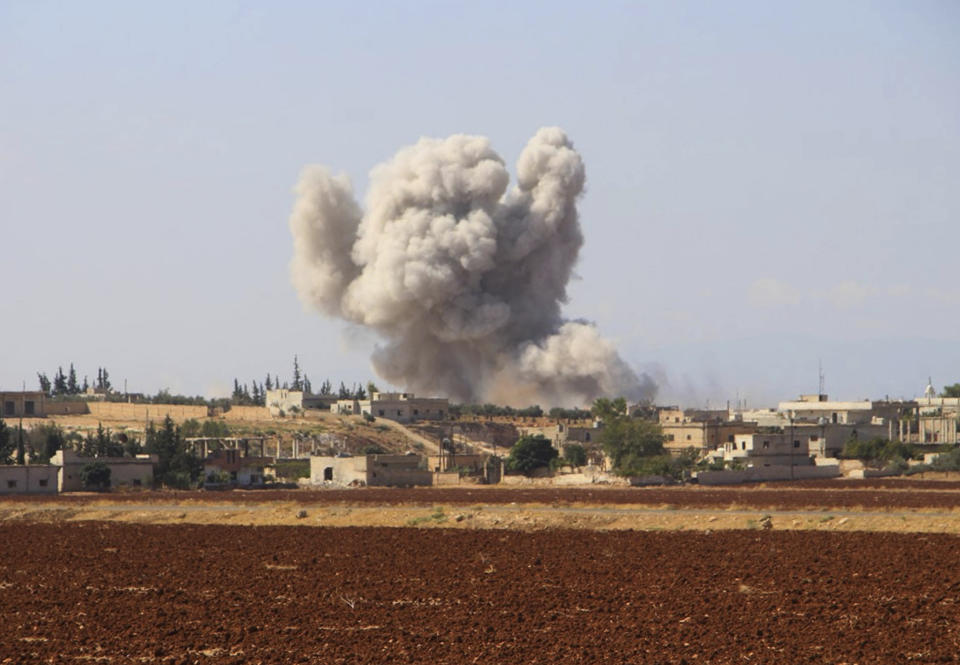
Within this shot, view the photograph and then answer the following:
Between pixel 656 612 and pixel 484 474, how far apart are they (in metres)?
50.8

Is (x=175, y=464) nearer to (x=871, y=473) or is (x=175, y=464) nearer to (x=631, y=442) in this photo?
(x=631, y=442)

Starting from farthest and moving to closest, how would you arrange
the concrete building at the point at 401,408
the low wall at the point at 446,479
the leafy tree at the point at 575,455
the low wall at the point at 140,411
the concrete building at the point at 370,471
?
the concrete building at the point at 401,408, the low wall at the point at 140,411, the leafy tree at the point at 575,455, the low wall at the point at 446,479, the concrete building at the point at 370,471

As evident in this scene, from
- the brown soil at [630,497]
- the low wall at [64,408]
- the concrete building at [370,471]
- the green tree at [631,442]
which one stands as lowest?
the brown soil at [630,497]

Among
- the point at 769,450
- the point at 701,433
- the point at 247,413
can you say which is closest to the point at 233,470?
the point at 769,450

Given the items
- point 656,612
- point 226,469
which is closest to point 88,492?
point 226,469

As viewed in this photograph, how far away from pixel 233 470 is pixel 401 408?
27795mm

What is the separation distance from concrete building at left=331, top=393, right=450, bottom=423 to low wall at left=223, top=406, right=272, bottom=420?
197 inches

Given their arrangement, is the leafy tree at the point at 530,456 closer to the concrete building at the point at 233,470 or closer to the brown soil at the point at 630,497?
the brown soil at the point at 630,497

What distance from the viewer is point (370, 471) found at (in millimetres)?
72062

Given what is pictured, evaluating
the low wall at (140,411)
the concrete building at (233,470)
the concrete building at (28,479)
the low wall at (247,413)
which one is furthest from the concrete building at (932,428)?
the concrete building at (28,479)

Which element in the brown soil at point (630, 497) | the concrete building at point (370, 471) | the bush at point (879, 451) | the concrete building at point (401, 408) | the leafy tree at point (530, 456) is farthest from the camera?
the concrete building at point (401, 408)

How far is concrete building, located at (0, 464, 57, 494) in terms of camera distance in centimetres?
6244

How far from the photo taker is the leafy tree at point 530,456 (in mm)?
76688

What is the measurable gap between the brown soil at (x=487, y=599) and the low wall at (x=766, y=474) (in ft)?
101
